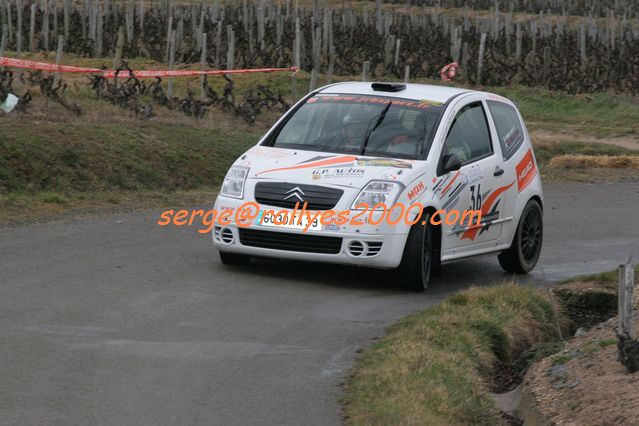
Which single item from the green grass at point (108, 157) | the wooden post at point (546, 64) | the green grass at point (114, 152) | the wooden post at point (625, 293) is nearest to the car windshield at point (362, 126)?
the green grass at point (114, 152)

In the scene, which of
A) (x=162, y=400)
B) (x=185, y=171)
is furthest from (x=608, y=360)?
(x=185, y=171)

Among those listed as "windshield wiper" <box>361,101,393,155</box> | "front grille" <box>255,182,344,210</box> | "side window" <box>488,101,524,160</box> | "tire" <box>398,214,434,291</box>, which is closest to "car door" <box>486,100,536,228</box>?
"side window" <box>488,101,524,160</box>

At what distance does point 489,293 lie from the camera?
10422mm

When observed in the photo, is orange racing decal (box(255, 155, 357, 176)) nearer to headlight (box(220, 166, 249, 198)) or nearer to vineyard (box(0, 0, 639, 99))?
headlight (box(220, 166, 249, 198))

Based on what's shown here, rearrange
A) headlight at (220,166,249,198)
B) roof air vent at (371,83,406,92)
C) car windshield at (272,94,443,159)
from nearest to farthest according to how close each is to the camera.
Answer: headlight at (220,166,249,198), car windshield at (272,94,443,159), roof air vent at (371,83,406,92)

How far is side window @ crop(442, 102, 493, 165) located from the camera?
39.2ft

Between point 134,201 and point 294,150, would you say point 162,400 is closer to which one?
point 294,150

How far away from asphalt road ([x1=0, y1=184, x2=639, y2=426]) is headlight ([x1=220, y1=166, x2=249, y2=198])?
704mm

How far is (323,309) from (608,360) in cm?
290

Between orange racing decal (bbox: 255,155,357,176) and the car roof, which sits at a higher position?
the car roof

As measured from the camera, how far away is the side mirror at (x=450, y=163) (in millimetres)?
11477

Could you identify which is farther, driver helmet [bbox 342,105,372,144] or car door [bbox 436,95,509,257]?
driver helmet [bbox 342,105,372,144]

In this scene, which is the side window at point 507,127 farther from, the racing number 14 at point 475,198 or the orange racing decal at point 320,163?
the orange racing decal at point 320,163

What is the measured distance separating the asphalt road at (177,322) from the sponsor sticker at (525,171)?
0.91m
